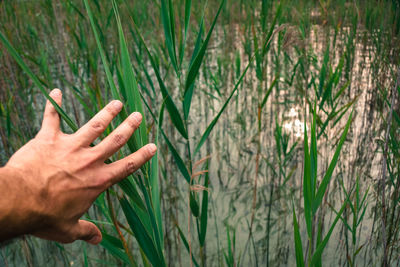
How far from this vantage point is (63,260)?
5.02 feet

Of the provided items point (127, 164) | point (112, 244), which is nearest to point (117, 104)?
point (127, 164)

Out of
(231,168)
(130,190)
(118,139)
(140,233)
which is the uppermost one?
(118,139)

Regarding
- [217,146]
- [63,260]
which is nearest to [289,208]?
[217,146]

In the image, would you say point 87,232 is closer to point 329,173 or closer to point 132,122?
point 132,122

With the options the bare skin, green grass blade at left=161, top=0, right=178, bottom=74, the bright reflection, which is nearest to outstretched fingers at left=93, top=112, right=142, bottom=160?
the bare skin

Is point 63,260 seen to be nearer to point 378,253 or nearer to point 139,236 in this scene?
point 139,236

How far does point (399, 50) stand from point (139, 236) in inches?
64.2

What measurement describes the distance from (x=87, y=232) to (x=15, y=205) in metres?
0.18

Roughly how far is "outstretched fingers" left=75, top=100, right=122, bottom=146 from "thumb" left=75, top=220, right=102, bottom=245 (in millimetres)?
169

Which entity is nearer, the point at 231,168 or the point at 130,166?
the point at 130,166

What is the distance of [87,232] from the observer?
64cm

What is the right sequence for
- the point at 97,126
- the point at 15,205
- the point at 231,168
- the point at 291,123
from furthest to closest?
1. the point at 291,123
2. the point at 231,168
3. the point at 97,126
4. the point at 15,205

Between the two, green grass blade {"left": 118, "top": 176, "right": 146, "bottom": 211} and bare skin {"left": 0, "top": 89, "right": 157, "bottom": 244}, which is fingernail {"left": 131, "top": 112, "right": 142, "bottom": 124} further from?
green grass blade {"left": 118, "top": 176, "right": 146, "bottom": 211}

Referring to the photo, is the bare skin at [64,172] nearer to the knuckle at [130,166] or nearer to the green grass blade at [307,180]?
the knuckle at [130,166]
